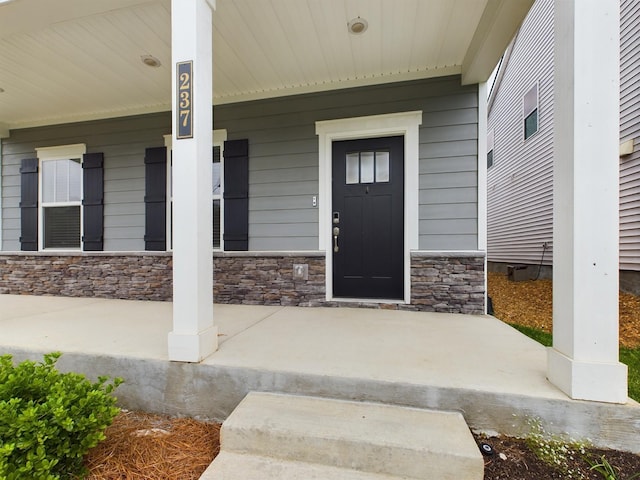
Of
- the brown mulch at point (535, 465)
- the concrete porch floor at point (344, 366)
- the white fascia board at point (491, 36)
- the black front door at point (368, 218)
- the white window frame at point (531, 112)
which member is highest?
the white window frame at point (531, 112)

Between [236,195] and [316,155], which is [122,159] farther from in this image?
[316,155]

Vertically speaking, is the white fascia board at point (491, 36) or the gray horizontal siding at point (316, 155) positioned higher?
the white fascia board at point (491, 36)

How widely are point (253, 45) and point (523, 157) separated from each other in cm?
670

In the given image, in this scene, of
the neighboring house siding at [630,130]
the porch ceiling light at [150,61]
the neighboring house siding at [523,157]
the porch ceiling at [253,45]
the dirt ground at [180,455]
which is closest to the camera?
the dirt ground at [180,455]

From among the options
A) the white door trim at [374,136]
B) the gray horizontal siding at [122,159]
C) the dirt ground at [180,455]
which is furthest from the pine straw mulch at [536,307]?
the gray horizontal siding at [122,159]

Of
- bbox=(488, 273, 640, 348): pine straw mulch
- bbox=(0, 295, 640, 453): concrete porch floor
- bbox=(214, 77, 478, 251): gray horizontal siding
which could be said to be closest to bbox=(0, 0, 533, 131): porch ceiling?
bbox=(214, 77, 478, 251): gray horizontal siding

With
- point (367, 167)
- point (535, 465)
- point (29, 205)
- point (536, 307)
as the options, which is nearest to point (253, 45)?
point (367, 167)

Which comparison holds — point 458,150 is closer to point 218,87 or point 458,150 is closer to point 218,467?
point 218,87

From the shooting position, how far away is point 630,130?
13.9ft

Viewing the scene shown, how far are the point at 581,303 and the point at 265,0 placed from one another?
2876 millimetres

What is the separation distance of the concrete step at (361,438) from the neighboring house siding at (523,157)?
618 cm

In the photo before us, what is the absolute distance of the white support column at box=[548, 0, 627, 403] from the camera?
1387 mm

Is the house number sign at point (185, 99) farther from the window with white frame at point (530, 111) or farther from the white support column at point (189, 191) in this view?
the window with white frame at point (530, 111)

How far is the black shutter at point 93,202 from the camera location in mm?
4215
